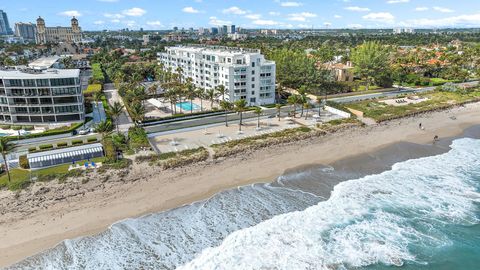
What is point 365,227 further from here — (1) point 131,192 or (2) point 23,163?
(2) point 23,163

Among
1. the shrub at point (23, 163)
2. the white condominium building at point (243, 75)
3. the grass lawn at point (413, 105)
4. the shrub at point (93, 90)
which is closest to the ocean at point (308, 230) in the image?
the shrub at point (23, 163)

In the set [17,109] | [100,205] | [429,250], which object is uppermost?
[17,109]

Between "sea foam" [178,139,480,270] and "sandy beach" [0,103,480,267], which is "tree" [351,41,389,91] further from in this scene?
"sea foam" [178,139,480,270]

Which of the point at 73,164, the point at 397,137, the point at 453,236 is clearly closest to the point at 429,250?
the point at 453,236

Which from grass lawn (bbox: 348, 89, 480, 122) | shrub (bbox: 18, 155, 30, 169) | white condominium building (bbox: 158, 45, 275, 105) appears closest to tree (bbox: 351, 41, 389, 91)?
grass lawn (bbox: 348, 89, 480, 122)

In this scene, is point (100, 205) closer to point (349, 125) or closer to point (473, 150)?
point (349, 125)

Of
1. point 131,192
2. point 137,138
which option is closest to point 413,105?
point 137,138
